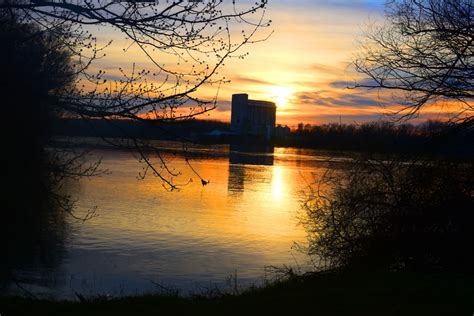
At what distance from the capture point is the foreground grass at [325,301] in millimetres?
8453

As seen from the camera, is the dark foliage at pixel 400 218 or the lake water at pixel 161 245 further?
the lake water at pixel 161 245

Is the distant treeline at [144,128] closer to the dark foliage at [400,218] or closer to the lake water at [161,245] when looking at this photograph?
the lake water at [161,245]

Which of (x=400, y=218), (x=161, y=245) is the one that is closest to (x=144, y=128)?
(x=400, y=218)

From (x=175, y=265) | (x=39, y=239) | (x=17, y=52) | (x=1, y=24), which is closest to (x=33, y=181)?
(x=17, y=52)

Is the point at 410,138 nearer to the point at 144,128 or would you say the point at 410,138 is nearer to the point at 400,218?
the point at 400,218

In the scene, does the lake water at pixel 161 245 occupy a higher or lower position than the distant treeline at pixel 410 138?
lower

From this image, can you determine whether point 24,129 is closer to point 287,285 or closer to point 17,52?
point 17,52

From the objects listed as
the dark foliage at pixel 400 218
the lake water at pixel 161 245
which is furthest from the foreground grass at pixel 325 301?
the dark foliage at pixel 400 218

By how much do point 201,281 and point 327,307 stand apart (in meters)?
6.42

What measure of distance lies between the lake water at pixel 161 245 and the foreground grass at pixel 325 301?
2.18m

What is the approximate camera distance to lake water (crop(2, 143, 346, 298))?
1430 cm

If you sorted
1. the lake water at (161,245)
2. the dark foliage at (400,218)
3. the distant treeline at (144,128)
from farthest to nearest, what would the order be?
the lake water at (161,245) → the dark foliage at (400,218) → the distant treeline at (144,128)

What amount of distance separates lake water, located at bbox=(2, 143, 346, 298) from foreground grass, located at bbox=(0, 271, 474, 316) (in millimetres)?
2181

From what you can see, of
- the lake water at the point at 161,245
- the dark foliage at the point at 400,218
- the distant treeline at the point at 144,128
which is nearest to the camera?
the distant treeline at the point at 144,128
